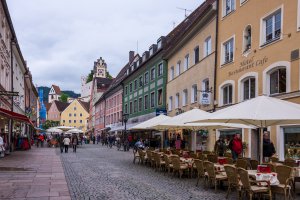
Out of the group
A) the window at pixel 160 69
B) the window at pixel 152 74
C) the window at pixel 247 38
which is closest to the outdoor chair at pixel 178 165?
the window at pixel 247 38

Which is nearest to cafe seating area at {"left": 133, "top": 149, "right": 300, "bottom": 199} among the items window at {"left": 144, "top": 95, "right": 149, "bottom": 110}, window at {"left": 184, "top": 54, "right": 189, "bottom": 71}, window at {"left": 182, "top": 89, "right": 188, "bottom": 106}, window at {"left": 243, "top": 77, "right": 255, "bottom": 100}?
window at {"left": 243, "top": 77, "right": 255, "bottom": 100}

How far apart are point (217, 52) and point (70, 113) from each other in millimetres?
101380

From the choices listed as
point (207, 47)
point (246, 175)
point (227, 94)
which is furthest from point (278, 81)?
point (207, 47)

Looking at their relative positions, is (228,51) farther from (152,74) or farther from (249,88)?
(152,74)

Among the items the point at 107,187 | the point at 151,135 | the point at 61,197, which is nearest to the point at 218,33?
the point at 107,187

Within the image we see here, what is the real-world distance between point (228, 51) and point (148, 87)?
20.2 meters

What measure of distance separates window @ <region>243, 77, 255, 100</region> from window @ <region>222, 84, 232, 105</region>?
170 cm

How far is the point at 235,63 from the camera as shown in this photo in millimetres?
20016

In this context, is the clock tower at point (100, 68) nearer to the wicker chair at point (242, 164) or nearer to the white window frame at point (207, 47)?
the white window frame at point (207, 47)

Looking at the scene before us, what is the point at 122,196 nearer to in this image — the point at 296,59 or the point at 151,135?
the point at 296,59

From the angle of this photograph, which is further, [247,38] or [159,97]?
[159,97]

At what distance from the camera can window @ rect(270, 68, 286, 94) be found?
16.0 metres

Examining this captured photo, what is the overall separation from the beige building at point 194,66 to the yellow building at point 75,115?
3479 inches

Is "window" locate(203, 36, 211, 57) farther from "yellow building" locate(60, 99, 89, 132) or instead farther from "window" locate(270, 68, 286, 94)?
"yellow building" locate(60, 99, 89, 132)
